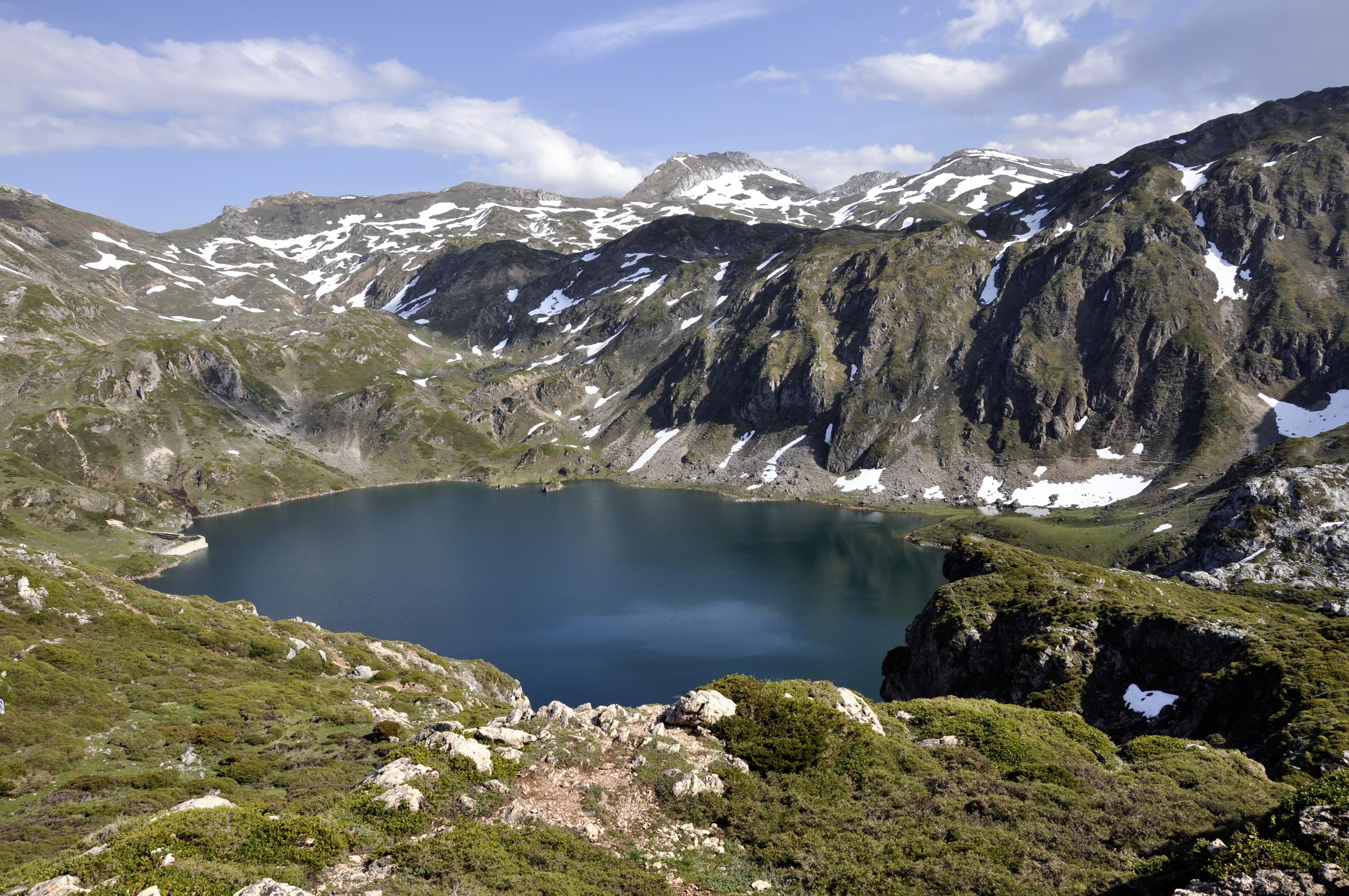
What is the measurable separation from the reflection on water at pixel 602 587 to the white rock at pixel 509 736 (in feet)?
185

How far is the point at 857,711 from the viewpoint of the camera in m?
30.7

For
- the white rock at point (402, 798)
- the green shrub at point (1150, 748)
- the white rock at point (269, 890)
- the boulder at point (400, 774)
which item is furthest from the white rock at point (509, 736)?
the green shrub at point (1150, 748)

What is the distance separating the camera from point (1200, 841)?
697 inches

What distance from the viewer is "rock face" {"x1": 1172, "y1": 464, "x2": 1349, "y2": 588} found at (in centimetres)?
8412

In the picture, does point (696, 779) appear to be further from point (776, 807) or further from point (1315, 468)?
point (1315, 468)

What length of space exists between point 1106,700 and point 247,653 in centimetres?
6781

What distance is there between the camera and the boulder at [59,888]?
15.2 meters

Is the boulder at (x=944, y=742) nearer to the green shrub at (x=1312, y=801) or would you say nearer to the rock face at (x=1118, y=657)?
the green shrub at (x=1312, y=801)

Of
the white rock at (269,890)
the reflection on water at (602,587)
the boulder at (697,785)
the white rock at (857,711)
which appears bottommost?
the reflection on water at (602,587)

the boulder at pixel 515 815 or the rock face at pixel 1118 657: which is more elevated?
the boulder at pixel 515 815

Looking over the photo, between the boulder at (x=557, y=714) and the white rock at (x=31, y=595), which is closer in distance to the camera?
the boulder at (x=557, y=714)

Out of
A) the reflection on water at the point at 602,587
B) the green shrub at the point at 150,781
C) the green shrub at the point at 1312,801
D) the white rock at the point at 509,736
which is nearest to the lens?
the green shrub at the point at 1312,801

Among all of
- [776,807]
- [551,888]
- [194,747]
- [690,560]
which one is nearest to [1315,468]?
[690,560]

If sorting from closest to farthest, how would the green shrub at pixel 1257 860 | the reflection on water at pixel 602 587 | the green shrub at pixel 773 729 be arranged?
the green shrub at pixel 1257 860
the green shrub at pixel 773 729
the reflection on water at pixel 602 587
